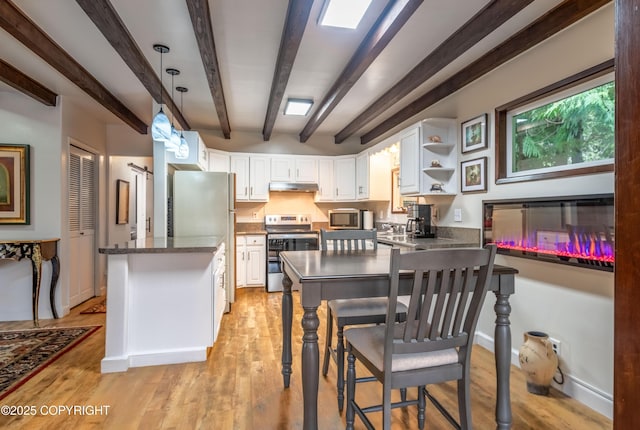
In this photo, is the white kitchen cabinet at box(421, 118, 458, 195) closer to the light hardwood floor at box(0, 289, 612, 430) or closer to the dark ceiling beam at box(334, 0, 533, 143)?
the dark ceiling beam at box(334, 0, 533, 143)

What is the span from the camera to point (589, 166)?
2098mm

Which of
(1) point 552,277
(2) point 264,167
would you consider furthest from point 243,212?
(1) point 552,277

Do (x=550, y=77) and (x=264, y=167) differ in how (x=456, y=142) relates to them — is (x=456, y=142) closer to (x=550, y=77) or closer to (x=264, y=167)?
(x=550, y=77)

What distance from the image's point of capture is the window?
2.05 meters

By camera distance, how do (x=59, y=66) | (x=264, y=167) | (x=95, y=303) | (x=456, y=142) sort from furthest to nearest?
(x=264, y=167)
(x=95, y=303)
(x=456, y=142)
(x=59, y=66)

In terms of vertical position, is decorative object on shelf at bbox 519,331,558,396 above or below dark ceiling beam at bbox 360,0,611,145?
below

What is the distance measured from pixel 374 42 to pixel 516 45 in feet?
3.40

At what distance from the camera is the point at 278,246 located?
5.02 meters

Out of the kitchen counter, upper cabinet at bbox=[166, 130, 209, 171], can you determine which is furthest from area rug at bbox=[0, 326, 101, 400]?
the kitchen counter

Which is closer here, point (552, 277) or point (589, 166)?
point (589, 166)

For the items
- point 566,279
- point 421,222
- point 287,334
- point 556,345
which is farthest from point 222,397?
point 421,222

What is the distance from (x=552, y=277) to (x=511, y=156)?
1.00m

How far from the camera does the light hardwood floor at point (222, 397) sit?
1876mm

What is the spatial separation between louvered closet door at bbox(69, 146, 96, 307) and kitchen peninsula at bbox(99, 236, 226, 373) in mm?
2114
